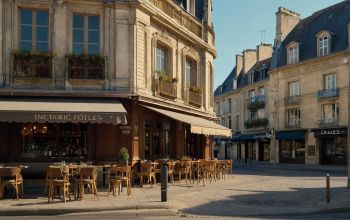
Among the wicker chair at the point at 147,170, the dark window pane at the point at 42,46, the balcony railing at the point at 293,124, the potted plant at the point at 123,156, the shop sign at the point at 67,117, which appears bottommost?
the wicker chair at the point at 147,170

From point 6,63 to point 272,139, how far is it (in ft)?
108

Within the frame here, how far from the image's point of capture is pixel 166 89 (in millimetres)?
18547

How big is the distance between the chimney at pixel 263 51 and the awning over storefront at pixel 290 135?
1250 cm

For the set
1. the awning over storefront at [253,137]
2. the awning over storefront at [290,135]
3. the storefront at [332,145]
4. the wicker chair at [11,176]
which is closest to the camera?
the wicker chair at [11,176]

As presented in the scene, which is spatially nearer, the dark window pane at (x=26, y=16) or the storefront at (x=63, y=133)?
the storefront at (x=63, y=133)

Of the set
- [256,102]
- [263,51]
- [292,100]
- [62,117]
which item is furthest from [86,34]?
[263,51]

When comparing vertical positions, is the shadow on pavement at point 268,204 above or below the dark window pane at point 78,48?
below

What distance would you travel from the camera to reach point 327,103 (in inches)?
1523

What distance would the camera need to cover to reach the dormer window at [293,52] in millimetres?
42031

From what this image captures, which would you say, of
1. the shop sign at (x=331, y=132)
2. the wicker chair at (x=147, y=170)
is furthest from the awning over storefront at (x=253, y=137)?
the wicker chair at (x=147, y=170)

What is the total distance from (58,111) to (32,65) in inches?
94.4

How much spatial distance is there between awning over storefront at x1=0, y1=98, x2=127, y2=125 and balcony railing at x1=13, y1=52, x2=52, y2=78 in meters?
0.94

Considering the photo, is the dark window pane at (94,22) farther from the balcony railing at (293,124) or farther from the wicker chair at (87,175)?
the balcony railing at (293,124)

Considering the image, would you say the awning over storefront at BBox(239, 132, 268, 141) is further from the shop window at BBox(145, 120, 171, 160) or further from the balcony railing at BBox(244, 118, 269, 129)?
the shop window at BBox(145, 120, 171, 160)
